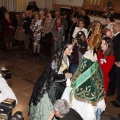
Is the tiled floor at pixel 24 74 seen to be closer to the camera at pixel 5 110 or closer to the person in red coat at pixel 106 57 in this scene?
the person in red coat at pixel 106 57

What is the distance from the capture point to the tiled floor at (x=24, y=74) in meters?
4.74

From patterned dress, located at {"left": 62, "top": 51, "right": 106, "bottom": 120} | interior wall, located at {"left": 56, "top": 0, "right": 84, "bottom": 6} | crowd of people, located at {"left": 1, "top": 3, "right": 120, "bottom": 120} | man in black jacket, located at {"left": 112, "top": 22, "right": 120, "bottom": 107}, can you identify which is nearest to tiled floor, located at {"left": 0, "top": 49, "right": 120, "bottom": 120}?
man in black jacket, located at {"left": 112, "top": 22, "right": 120, "bottom": 107}

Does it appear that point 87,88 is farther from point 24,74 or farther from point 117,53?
point 24,74

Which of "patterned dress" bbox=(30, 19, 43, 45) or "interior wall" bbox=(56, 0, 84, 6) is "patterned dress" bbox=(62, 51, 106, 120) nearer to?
"patterned dress" bbox=(30, 19, 43, 45)

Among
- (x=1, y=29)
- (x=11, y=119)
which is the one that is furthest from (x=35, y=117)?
(x=1, y=29)

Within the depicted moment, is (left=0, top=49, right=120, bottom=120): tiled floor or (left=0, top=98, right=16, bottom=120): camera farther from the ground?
(left=0, top=98, right=16, bottom=120): camera

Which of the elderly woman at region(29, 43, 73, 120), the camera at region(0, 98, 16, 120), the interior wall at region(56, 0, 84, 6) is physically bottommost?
the elderly woman at region(29, 43, 73, 120)

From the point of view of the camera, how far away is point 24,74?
258 inches

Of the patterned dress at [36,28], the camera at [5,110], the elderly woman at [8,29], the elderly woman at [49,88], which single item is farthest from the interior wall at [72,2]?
the camera at [5,110]

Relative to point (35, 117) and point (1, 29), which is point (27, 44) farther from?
point (35, 117)

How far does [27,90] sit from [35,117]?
6.26 ft

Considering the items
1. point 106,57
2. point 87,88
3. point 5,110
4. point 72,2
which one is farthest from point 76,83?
point 72,2

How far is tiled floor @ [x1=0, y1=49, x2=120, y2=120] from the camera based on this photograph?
4742 millimetres

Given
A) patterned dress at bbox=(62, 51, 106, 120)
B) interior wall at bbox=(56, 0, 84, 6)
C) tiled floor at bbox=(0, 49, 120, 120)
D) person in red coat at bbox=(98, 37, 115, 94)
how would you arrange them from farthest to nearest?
interior wall at bbox=(56, 0, 84, 6) < tiled floor at bbox=(0, 49, 120, 120) < person in red coat at bbox=(98, 37, 115, 94) < patterned dress at bbox=(62, 51, 106, 120)
